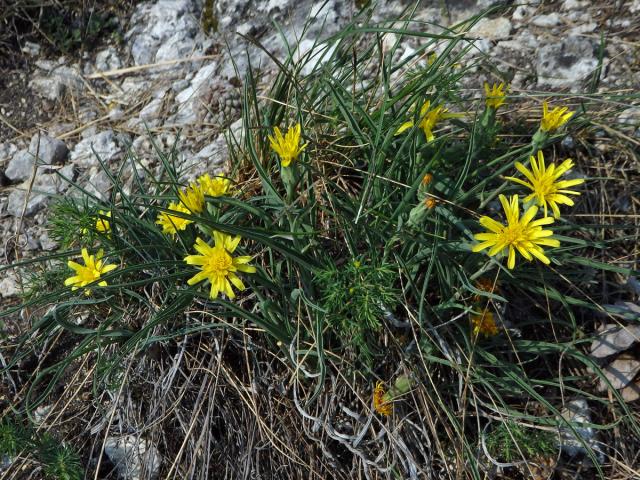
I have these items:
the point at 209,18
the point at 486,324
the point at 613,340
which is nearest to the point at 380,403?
the point at 486,324

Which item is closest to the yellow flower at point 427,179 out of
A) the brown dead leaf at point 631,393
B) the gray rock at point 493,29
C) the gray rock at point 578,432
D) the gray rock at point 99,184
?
the gray rock at point 578,432

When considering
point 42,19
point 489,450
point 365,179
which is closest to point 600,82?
Answer: point 365,179

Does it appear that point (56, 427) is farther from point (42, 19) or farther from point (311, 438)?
point (42, 19)

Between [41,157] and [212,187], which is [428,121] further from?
[41,157]

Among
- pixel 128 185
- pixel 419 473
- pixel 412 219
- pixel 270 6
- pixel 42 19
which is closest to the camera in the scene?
pixel 412 219

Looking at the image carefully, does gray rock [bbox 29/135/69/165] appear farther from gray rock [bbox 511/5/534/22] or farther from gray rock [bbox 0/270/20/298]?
gray rock [bbox 511/5/534/22]

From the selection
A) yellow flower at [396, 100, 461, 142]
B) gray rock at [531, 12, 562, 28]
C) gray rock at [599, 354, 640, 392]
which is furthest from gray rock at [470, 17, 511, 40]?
gray rock at [599, 354, 640, 392]
